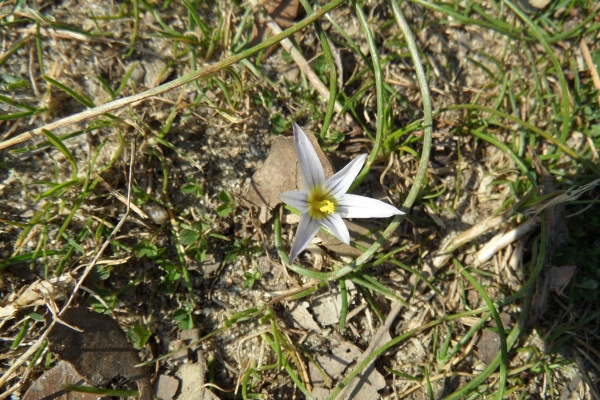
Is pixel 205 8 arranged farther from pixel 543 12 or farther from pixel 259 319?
pixel 543 12

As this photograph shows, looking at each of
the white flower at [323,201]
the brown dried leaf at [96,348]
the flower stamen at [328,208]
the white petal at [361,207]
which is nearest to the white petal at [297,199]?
the white flower at [323,201]

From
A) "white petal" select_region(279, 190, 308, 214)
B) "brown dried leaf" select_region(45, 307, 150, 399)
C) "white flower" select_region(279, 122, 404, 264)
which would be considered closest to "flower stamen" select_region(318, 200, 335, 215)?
"white flower" select_region(279, 122, 404, 264)

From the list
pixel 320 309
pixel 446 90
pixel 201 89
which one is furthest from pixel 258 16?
pixel 320 309

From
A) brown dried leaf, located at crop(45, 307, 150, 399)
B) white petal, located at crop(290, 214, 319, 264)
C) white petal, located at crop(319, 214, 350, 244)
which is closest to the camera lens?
white petal, located at crop(290, 214, 319, 264)

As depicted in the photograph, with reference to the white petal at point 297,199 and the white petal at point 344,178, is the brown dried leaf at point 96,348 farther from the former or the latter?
the white petal at point 344,178

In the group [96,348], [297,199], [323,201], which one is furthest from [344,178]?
[96,348]

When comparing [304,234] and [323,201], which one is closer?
[304,234]

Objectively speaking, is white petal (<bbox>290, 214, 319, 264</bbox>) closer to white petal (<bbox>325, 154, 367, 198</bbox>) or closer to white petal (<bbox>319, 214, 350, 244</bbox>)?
white petal (<bbox>319, 214, 350, 244</bbox>)

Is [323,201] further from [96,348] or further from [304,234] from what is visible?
[96,348]
